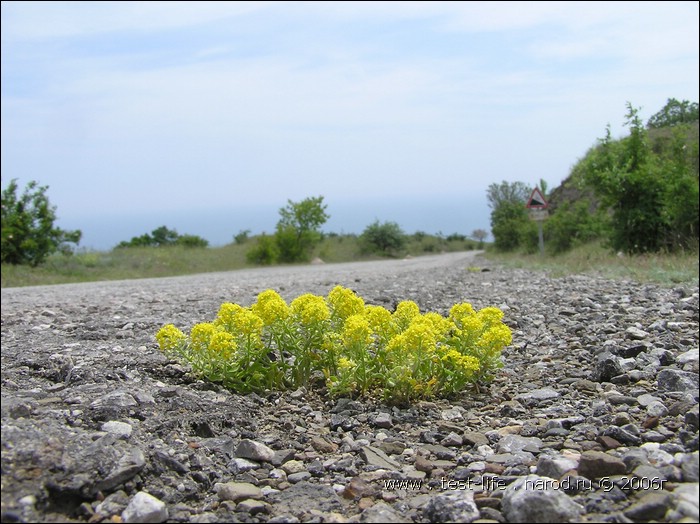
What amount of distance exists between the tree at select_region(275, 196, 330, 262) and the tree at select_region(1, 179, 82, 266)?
36.5 ft

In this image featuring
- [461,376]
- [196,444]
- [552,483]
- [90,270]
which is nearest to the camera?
[552,483]

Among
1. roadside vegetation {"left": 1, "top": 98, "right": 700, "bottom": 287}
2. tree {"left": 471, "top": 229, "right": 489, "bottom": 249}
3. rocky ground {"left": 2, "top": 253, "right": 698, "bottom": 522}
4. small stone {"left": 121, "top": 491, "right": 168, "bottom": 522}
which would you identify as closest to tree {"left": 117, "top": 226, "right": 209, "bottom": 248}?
roadside vegetation {"left": 1, "top": 98, "right": 700, "bottom": 287}

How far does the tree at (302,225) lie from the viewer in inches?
1248

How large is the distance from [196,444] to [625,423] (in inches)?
93.0

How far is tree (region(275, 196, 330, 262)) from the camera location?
31703 millimetres

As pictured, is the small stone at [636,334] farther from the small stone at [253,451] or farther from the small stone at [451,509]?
the small stone at [253,451]

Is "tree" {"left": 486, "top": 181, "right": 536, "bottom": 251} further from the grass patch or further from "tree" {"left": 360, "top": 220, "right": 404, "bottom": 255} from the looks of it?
the grass patch

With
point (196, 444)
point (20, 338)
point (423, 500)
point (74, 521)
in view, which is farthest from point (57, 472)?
point (20, 338)

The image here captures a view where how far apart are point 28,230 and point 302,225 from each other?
46.1 ft

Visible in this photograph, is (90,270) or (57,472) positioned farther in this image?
(90,270)

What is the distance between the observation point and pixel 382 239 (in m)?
39.5

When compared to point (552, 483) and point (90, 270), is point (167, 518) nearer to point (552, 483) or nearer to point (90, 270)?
point (552, 483)

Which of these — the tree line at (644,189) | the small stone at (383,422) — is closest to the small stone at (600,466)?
the small stone at (383,422)

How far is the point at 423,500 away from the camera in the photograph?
2.94 m
